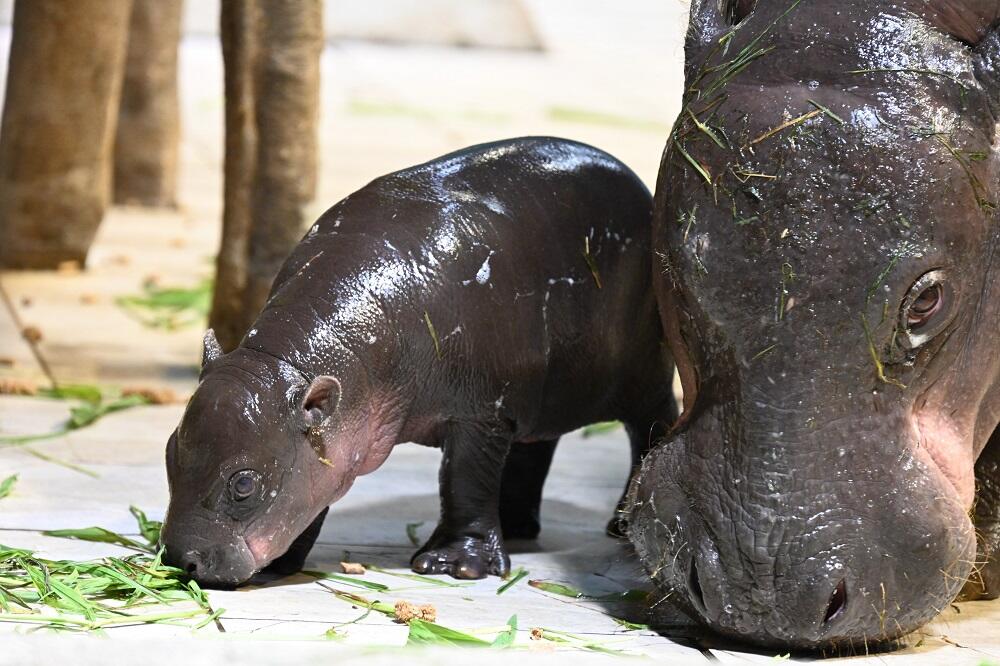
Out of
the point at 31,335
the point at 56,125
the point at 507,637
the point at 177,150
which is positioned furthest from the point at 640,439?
the point at 177,150

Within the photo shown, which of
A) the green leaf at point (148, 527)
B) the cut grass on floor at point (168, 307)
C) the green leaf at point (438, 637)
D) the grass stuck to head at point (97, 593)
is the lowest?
the cut grass on floor at point (168, 307)

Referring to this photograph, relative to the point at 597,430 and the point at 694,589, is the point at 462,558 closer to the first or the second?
the point at 694,589

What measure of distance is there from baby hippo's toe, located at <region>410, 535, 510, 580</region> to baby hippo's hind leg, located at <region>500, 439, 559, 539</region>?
603 millimetres

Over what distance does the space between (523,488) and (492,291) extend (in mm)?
955

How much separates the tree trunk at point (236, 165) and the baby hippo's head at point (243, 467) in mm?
3455

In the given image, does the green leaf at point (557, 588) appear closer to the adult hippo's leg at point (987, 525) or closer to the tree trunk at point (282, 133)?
the adult hippo's leg at point (987, 525)

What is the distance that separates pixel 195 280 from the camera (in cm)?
1129

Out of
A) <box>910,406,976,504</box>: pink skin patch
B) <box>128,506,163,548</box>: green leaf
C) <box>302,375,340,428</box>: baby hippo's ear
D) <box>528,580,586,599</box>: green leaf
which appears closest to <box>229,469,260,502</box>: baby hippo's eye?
<box>302,375,340,428</box>: baby hippo's ear

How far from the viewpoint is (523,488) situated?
560 cm

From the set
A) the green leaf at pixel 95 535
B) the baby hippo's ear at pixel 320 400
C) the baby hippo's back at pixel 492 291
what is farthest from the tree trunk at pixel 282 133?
the baby hippo's ear at pixel 320 400

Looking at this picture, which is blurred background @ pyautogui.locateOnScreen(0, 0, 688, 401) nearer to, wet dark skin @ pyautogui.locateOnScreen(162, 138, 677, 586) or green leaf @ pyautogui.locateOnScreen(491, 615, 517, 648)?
wet dark skin @ pyautogui.locateOnScreen(162, 138, 677, 586)

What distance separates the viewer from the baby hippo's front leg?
15.9 ft

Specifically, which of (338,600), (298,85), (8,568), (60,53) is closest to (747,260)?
(338,600)

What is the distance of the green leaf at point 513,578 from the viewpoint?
4658mm
